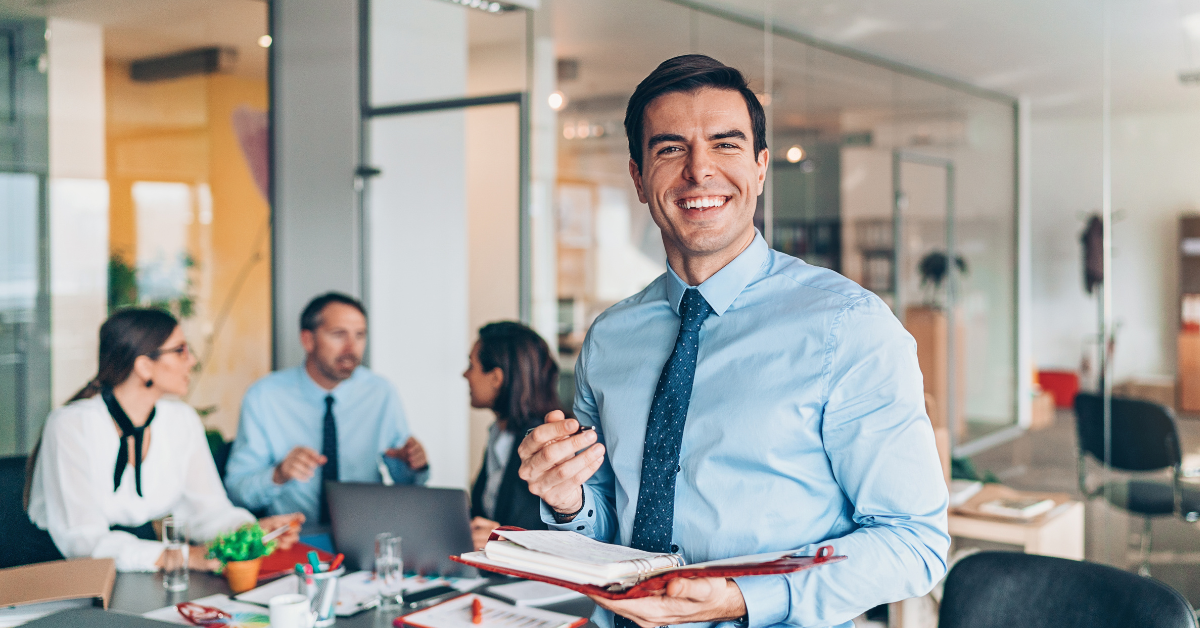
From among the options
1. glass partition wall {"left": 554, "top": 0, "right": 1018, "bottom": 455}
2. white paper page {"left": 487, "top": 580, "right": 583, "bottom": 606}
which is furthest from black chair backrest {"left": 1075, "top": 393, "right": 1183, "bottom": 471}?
white paper page {"left": 487, "top": 580, "right": 583, "bottom": 606}

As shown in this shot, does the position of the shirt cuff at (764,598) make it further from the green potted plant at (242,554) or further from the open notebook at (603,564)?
the green potted plant at (242,554)

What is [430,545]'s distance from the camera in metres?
2.49

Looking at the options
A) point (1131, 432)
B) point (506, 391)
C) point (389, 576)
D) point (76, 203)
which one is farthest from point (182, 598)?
point (1131, 432)

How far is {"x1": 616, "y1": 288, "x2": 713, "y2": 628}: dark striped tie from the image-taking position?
4.61 ft

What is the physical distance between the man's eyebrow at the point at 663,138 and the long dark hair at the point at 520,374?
5.97 feet

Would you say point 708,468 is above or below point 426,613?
above

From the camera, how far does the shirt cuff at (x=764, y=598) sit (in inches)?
48.1

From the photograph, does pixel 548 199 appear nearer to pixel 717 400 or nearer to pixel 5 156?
pixel 5 156

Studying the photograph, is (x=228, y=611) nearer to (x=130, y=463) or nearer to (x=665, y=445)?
(x=130, y=463)

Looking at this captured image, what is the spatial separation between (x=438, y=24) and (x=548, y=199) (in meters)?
1.14

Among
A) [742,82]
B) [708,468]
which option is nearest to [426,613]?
[708,468]

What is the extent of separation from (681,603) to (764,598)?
0.15 m

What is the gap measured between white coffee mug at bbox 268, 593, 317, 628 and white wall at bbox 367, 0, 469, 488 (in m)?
2.93

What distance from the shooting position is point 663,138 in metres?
1.45
